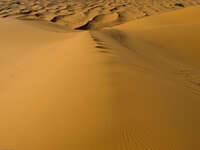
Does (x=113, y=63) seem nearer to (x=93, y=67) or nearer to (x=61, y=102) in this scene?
(x=93, y=67)

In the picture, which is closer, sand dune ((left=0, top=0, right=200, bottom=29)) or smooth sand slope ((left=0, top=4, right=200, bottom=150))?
smooth sand slope ((left=0, top=4, right=200, bottom=150))

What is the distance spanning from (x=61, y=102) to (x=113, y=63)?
74 centimetres

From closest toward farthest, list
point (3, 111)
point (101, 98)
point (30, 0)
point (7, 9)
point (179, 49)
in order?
point (101, 98)
point (3, 111)
point (179, 49)
point (7, 9)
point (30, 0)

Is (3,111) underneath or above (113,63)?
underneath

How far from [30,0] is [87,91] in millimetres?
13128

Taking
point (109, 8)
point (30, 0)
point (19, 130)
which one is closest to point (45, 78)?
point (19, 130)

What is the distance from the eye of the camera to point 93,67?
5.82 ft

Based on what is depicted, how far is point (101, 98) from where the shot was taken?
53.4 inches

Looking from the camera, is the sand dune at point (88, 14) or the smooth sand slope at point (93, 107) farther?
the sand dune at point (88, 14)

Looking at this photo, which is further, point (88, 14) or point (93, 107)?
point (88, 14)

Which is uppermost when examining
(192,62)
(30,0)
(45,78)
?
(30,0)

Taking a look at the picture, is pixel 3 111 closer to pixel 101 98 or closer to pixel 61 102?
pixel 61 102

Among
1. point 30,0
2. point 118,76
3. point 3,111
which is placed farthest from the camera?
point 30,0

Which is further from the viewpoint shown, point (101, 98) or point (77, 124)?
point (101, 98)
